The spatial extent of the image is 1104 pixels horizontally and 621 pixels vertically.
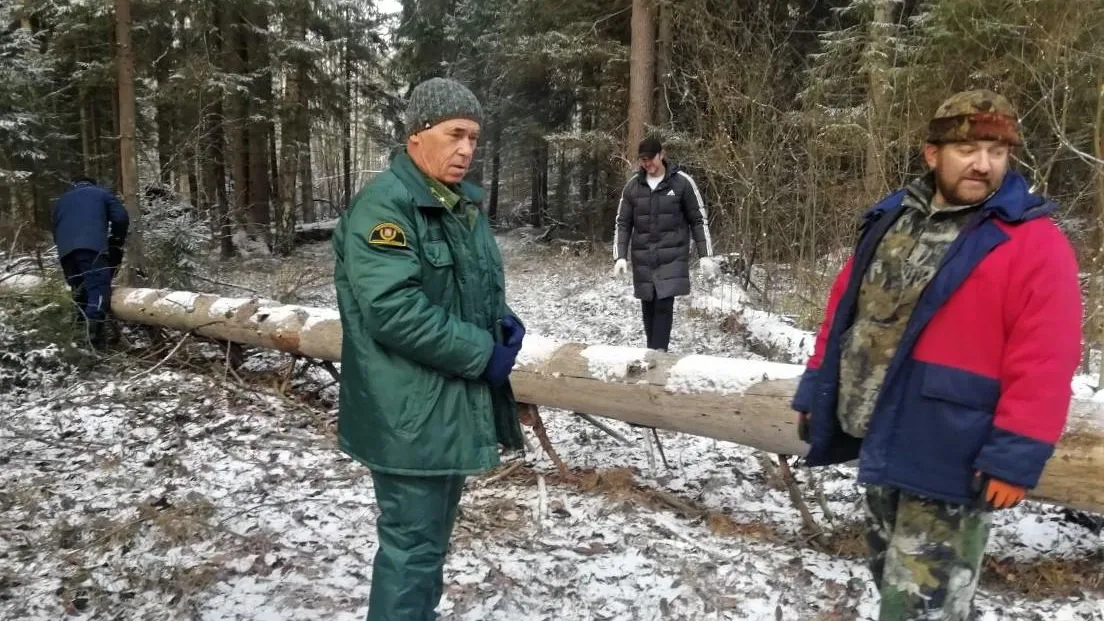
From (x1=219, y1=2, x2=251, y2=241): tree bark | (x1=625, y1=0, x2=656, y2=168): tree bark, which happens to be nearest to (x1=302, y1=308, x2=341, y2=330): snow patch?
(x1=625, y1=0, x2=656, y2=168): tree bark

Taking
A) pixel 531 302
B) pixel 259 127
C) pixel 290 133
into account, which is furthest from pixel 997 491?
pixel 259 127

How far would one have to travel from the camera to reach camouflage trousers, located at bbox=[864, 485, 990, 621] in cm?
207

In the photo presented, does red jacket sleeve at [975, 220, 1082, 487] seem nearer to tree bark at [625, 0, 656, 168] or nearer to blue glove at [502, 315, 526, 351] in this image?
blue glove at [502, 315, 526, 351]

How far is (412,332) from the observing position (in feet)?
6.73

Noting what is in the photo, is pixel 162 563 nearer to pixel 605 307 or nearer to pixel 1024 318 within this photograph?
pixel 1024 318

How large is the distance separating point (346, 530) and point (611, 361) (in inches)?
72.6

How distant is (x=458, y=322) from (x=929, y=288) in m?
1.41

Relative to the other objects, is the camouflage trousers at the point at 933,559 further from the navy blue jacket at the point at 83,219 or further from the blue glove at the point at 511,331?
the navy blue jacket at the point at 83,219

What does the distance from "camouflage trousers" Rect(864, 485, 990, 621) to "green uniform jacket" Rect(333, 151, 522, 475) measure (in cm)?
131

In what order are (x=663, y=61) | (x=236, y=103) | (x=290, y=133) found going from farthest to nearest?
(x=290, y=133) → (x=236, y=103) → (x=663, y=61)

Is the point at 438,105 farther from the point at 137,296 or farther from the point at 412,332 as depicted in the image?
the point at 137,296

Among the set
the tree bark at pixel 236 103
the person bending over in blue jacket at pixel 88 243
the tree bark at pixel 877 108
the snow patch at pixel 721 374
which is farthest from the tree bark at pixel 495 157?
the snow patch at pixel 721 374

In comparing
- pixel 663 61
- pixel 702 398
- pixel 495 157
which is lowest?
pixel 702 398

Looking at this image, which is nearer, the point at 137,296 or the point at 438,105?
the point at 438,105
